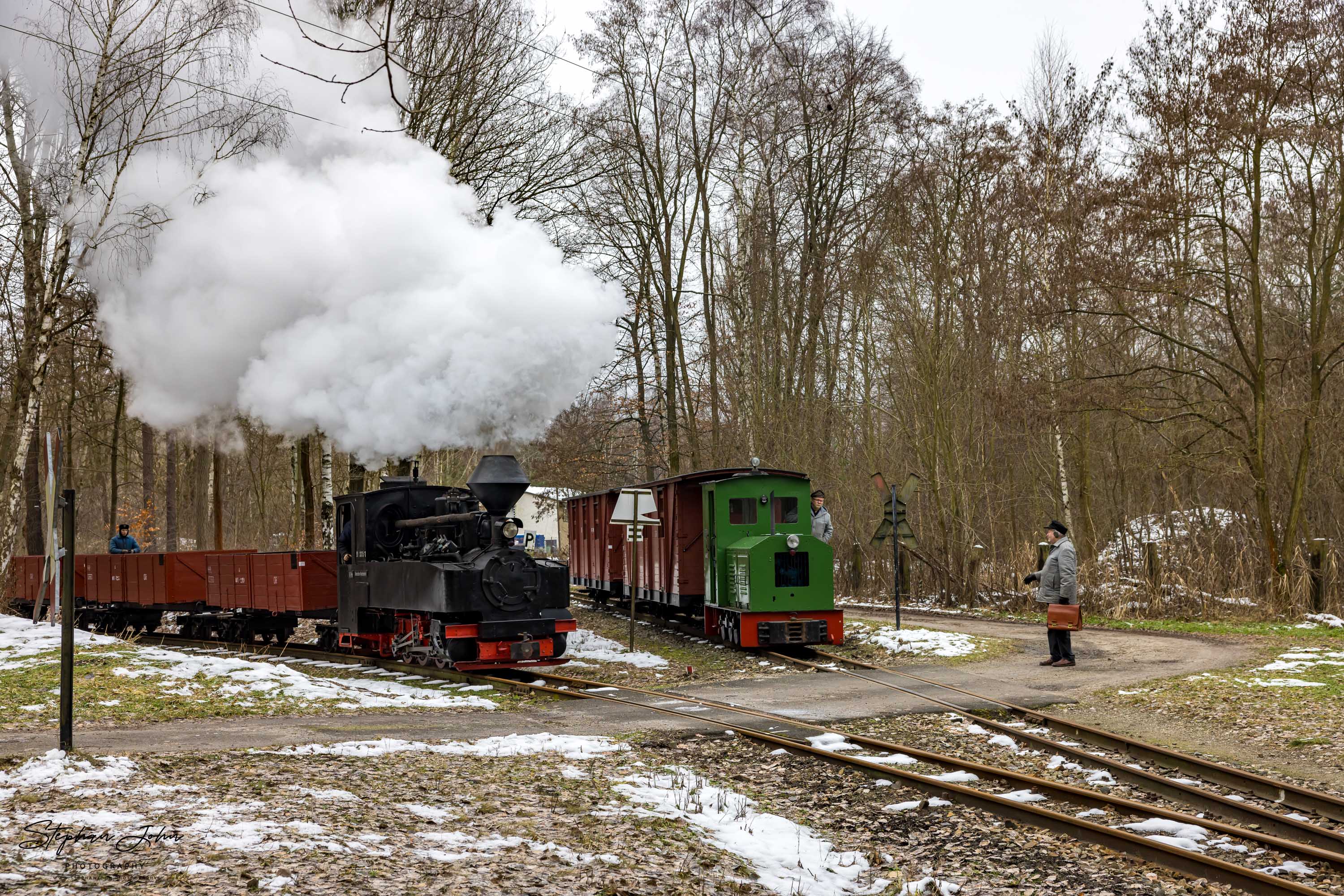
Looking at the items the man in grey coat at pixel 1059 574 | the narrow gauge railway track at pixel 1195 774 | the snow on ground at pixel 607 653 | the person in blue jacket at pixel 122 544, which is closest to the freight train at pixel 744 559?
the snow on ground at pixel 607 653

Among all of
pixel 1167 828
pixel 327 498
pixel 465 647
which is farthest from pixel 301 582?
pixel 1167 828

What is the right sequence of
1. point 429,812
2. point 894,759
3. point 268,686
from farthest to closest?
point 268,686 → point 894,759 → point 429,812

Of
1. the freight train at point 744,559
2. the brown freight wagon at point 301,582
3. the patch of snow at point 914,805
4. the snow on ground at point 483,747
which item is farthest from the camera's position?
the brown freight wagon at point 301,582

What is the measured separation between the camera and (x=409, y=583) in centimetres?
1443

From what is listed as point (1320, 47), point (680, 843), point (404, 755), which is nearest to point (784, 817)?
point (680, 843)

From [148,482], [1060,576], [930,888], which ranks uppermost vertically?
[148,482]

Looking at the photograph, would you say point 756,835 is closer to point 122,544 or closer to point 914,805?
point 914,805

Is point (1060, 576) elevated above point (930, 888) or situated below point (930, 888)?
above

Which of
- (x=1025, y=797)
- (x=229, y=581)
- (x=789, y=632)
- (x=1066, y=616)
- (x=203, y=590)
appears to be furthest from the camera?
(x=203, y=590)

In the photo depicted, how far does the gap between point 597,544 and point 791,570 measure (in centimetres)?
910

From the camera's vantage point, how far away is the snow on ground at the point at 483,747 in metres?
9.08

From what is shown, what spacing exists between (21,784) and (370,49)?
17.4 ft

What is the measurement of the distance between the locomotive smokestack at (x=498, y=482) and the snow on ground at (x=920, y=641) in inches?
246

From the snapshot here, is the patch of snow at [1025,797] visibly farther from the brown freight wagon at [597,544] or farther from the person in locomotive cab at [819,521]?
the brown freight wagon at [597,544]
